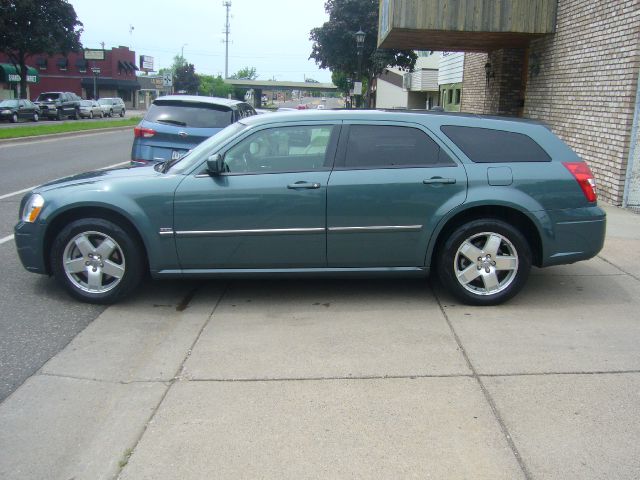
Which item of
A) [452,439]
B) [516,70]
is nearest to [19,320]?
[452,439]

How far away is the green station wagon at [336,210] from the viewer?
521 centimetres

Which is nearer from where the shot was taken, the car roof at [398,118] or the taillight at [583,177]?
the taillight at [583,177]

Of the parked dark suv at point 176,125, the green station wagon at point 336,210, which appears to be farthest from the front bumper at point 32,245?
the parked dark suv at point 176,125

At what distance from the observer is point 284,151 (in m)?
5.39

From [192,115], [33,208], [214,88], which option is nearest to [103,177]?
[33,208]

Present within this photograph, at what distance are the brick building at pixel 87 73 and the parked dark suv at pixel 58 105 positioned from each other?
1314 centimetres

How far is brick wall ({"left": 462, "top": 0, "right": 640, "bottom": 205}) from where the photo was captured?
9.30m

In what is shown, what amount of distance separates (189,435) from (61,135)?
25227 mm

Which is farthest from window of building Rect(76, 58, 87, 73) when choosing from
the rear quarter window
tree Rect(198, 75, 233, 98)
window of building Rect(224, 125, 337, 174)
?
the rear quarter window

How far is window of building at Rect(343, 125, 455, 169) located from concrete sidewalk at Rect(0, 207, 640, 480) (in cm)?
120

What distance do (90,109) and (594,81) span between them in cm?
4483

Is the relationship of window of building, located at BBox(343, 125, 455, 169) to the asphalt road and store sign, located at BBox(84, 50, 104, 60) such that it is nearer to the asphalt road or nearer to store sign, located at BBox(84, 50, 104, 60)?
the asphalt road

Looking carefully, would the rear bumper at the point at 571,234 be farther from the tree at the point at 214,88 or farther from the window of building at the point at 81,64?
the tree at the point at 214,88

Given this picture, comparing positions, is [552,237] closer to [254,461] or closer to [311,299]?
[311,299]
